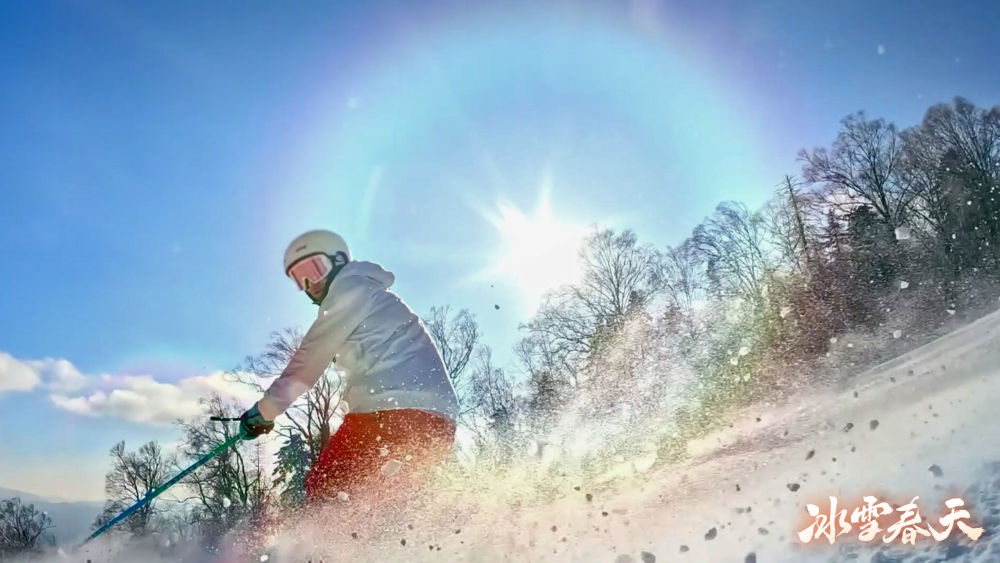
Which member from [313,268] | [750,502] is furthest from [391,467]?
[750,502]

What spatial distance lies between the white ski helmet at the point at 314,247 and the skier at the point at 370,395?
0.87 ft

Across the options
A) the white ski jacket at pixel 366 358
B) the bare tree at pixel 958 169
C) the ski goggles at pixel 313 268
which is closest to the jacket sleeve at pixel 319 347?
the white ski jacket at pixel 366 358

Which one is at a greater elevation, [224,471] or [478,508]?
[224,471]

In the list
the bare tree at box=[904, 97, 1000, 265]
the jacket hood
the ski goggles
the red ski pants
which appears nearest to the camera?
the red ski pants

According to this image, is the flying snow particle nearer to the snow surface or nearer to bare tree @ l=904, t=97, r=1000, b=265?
the snow surface

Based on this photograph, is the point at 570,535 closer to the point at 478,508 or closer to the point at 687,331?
the point at 478,508

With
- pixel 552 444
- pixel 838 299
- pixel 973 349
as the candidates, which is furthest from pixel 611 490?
pixel 838 299

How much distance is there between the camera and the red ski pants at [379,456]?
11.1ft

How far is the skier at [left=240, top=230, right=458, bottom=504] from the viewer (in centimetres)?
340

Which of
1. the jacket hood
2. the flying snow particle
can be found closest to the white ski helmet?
the jacket hood

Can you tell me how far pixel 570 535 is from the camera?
145 inches

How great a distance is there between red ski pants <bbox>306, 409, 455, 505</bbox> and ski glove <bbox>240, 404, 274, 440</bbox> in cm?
40

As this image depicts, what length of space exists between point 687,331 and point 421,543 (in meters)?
15.0

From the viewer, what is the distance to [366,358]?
3.53m
